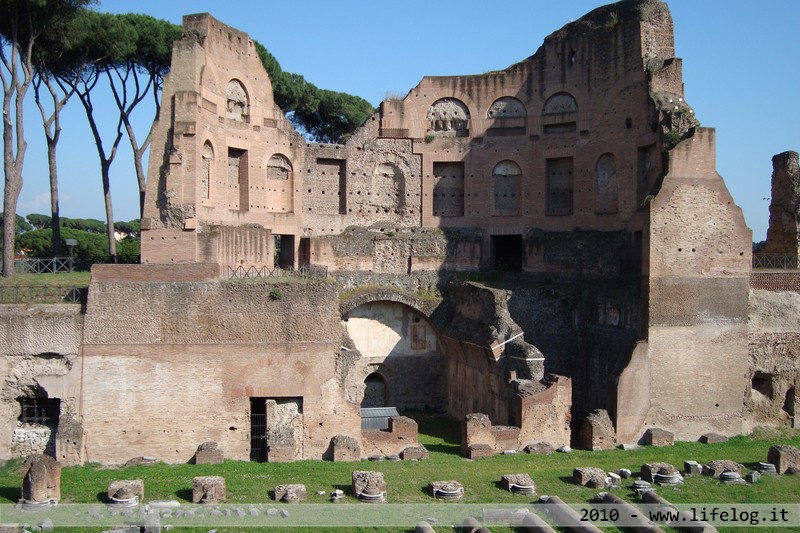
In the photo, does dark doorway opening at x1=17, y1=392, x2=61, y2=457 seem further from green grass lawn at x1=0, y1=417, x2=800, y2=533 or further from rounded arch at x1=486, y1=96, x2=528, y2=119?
rounded arch at x1=486, y1=96, x2=528, y2=119

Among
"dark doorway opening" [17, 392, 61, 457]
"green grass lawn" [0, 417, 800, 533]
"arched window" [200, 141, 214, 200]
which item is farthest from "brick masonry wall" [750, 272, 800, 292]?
"dark doorway opening" [17, 392, 61, 457]

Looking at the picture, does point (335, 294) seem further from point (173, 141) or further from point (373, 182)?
point (373, 182)

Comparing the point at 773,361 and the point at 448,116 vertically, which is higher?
the point at 448,116

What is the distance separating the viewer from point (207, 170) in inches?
810

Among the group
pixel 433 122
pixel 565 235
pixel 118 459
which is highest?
pixel 433 122

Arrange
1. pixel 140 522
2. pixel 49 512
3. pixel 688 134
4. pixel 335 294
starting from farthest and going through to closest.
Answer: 1. pixel 688 134
2. pixel 335 294
3. pixel 49 512
4. pixel 140 522

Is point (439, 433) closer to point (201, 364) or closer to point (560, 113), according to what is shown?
point (201, 364)

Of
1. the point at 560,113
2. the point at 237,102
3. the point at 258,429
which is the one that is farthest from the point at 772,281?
the point at 237,102

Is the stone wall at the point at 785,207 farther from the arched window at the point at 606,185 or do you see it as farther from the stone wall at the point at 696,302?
the arched window at the point at 606,185

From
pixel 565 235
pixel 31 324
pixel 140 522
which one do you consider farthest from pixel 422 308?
pixel 140 522

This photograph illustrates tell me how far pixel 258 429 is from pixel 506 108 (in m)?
→ 13.7

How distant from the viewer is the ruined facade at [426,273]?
52.1ft

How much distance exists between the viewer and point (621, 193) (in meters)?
21.6

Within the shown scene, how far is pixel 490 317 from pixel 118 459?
9.30 metres
